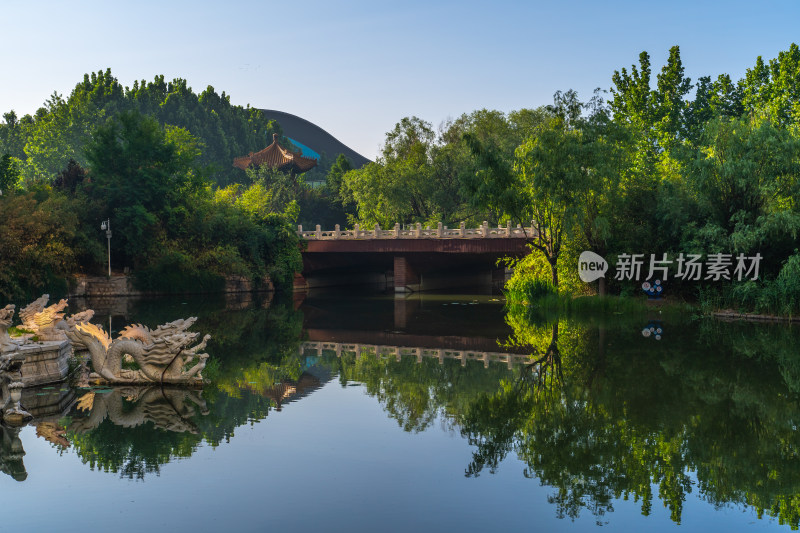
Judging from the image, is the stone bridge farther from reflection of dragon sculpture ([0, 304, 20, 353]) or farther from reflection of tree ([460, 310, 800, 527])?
reflection of dragon sculpture ([0, 304, 20, 353])

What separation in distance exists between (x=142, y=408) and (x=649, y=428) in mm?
7216

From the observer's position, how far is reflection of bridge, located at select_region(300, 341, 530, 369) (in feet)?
54.6

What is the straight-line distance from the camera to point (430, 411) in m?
11.7

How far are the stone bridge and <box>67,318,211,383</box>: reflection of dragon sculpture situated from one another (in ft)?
74.4

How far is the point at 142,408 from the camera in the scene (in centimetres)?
1148

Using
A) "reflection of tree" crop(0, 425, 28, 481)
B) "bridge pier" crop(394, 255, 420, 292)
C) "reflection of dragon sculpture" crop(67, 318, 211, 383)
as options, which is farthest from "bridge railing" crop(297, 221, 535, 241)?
"reflection of tree" crop(0, 425, 28, 481)

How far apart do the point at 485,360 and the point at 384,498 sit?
912 centimetres

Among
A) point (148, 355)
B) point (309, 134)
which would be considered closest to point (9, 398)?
point (148, 355)

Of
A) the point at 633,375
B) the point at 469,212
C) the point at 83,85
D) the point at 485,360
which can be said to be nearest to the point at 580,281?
the point at 485,360

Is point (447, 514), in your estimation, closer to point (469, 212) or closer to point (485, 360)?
point (485, 360)

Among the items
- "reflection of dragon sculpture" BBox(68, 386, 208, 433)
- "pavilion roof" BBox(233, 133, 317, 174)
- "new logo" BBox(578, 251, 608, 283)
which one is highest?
"pavilion roof" BBox(233, 133, 317, 174)

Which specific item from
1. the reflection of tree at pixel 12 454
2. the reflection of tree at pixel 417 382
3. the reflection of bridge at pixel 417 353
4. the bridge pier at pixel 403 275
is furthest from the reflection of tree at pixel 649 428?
the bridge pier at pixel 403 275

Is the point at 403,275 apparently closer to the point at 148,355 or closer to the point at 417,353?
the point at 417,353

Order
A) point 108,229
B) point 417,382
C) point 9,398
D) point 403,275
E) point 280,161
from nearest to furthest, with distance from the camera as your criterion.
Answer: point 9,398, point 417,382, point 108,229, point 403,275, point 280,161
